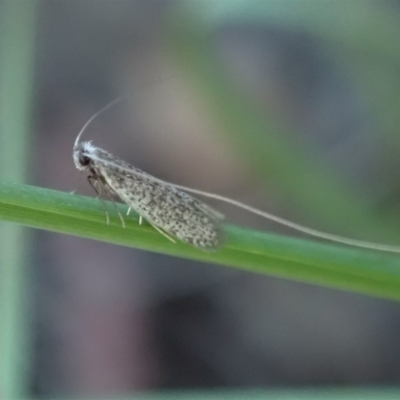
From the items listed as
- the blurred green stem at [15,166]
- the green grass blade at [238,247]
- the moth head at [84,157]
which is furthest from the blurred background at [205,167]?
the green grass blade at [238,247]

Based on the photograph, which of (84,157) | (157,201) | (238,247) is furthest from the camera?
(84,157)

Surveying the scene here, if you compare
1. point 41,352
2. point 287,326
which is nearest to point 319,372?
point 287,326

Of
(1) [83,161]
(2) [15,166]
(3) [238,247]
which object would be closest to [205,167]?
(2) [15,166]

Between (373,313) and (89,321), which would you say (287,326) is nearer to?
(373,313)

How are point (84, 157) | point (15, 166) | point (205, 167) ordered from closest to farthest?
point (84, 157), point (15, 166), point (205, 167)

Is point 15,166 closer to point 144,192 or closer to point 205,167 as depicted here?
point 144,192
